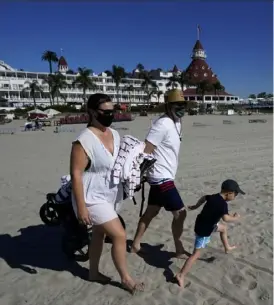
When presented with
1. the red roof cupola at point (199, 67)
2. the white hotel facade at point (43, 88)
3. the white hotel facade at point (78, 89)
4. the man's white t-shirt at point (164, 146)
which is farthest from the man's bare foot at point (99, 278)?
the red roof cupola at point (199, 67)

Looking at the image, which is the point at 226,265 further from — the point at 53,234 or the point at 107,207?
the point at 53,234

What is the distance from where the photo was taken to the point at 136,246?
156 inches

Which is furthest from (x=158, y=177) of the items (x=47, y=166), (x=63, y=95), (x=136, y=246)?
(x=63, y=95)

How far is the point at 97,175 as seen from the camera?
2.87 meters

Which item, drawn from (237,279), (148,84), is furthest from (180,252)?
(148,84)

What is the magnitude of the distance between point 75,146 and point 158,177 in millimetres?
1074

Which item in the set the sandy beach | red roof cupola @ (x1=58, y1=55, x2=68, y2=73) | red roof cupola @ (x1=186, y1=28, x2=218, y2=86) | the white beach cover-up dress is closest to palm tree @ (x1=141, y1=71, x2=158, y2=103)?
red roof cupola @ (x1=186, y1=28, x2=218, y2=86)

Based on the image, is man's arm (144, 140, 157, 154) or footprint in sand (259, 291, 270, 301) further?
man's arm (144, 140, 157, 154)

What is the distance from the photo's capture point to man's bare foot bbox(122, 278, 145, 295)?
10.1 feet

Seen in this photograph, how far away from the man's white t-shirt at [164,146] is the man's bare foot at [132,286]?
1015mm

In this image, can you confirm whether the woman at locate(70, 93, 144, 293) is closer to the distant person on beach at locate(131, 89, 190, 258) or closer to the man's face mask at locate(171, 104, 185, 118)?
the distant person on beach at locate(131, 89, 190, 258)

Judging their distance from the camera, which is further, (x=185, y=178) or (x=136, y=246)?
(x=185, y=178)

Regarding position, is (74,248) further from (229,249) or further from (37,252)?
(229,249)

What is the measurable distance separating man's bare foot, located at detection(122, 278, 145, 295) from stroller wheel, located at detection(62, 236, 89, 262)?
0.81 m
